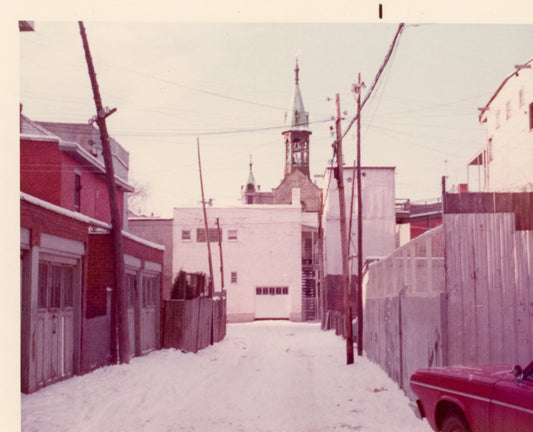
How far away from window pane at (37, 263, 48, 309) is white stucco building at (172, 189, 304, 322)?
110ft

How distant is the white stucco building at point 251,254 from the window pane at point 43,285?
110ft

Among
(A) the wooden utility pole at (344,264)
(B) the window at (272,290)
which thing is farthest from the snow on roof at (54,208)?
(B) the window at (272,290)

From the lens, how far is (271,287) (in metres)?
48.8

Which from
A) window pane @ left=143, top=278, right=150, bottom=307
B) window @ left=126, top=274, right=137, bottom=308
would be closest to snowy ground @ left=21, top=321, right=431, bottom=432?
window @ left=126, top=274, right=137, bottom=308

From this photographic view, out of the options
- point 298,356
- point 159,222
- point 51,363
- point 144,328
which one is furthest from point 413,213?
point 159,222

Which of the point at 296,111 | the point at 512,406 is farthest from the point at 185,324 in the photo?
the point at 512,406

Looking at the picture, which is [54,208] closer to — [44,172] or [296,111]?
[296,111]

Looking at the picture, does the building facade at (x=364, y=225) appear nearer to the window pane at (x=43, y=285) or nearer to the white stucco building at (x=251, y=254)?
the white stucco building at (x=251, y=254)

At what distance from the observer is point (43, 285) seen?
546 inches

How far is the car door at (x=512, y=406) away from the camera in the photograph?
648 cm

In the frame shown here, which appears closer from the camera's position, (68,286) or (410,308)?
(410,308)

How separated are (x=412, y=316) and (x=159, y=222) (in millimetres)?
33807

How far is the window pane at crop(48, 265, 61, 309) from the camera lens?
1434cm

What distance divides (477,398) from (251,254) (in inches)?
1647
